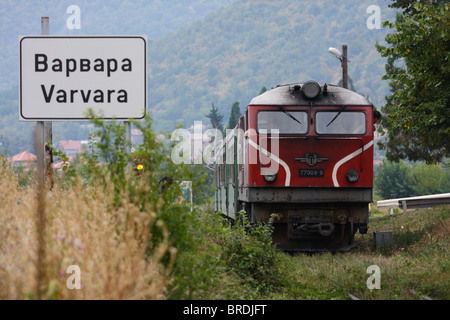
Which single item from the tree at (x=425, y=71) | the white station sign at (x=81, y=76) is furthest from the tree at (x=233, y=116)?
the white station sign at (x=81, y=76)

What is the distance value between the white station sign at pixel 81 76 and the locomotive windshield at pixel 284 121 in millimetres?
Result: 7162

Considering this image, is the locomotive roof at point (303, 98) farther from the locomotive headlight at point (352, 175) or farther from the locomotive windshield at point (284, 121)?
the locomotive headlight at point (352, 175)

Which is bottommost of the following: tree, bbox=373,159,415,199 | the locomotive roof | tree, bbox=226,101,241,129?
tree, bbox=373,159,415,199

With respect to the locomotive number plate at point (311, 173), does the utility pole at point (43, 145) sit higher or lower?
higher

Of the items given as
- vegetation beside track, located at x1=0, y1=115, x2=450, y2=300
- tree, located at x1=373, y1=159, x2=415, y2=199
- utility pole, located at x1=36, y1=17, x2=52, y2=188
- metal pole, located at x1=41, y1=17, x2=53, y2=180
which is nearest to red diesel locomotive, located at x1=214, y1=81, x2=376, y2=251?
vegetation beside track, located at x1=0, y1=115, x2=450, y2=300

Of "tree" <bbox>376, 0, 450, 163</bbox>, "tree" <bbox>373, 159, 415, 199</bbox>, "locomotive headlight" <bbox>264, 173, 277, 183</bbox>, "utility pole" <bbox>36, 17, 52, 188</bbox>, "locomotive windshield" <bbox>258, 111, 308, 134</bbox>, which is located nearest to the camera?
"utility pole" <bbox>36, 17, 52, 188</bbox>

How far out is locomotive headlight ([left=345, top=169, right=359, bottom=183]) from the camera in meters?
14.6

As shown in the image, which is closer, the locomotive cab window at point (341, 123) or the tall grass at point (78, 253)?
the tall grass at point (78, 253)

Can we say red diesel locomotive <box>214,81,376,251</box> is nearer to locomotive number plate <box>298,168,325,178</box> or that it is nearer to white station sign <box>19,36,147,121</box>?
locomotive number plate <box>298,168,325,178</box>

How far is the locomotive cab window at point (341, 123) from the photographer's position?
1493cm

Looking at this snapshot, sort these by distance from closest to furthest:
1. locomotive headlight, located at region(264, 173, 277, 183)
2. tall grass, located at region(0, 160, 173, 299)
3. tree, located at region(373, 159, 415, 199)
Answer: tall grass, located at region(0, 160, 173, 299) < locomotive headlight, located at region(264, 173, 277, 183) < tree, located at region(373, 159, 415, 199)

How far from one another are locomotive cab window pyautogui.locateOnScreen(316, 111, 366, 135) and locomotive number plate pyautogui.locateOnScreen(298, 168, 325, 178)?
874 mm

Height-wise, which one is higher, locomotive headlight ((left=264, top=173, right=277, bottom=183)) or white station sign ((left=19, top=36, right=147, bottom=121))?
white station sign ((left=19, top=36, right=147, bottom=121))
